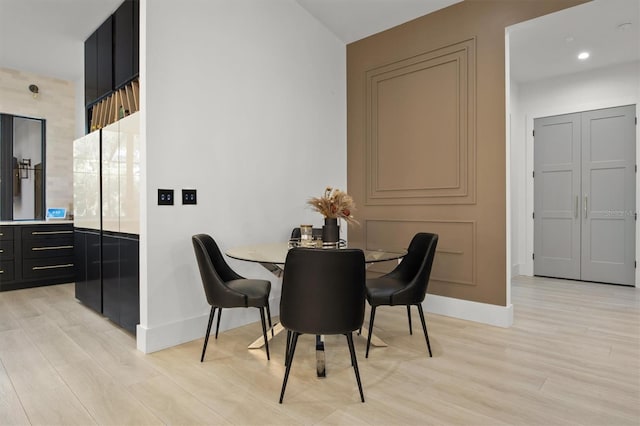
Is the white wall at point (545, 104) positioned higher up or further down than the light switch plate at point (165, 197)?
higher up

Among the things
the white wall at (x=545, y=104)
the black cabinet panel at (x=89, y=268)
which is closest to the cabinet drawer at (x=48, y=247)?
the black cabinet panel at (x=89, y=268)

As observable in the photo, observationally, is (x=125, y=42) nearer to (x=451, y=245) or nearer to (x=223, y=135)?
(x=223, y=135)

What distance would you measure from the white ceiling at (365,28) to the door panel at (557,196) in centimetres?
96

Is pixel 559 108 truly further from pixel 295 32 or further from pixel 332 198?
pixel 332 198

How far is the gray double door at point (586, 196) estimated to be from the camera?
504cm

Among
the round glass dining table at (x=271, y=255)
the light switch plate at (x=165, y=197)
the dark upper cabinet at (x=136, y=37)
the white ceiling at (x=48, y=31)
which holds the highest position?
the white ceiling at (x=48, y=31)

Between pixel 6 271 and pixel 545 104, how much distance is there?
7.87m

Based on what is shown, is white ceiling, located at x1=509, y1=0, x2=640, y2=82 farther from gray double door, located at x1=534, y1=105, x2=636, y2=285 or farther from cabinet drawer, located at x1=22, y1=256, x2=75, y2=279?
cabinet drawer, located at x1=22, y1=256, x2=75, y2=279

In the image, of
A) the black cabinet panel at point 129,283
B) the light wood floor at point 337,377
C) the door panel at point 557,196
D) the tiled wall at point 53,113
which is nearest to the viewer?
the light wood floor at point 337,377

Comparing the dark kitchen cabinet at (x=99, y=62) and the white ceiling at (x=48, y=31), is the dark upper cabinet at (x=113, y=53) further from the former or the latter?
the white ceiling at (x=48, y=31)

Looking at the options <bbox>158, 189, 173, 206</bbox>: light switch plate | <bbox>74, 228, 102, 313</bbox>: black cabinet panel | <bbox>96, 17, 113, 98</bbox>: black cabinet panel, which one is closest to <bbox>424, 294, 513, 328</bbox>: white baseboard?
<bbox>158, 189, 173, 206</bbox>: light switch plate

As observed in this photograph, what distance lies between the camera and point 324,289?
1928mm

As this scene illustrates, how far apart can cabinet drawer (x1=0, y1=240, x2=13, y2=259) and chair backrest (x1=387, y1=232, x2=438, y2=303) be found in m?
4.72

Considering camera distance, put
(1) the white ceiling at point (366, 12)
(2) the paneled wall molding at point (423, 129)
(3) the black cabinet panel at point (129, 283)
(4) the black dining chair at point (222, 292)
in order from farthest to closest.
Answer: (1) the white ceiling at point (366, 12) < (2) the paneled wall molding at point (423, 129) < (3) the black cabinet panel at point (129, 283) < (4) the black dining chair at point (222, 292)
